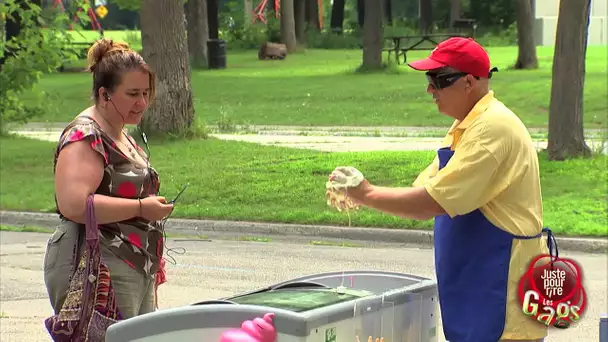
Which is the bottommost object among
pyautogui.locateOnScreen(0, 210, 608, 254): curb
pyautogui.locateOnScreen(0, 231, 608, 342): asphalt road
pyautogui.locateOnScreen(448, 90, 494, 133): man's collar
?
pyautogui.locateOnScreen(0, 210, 608, 254): curb

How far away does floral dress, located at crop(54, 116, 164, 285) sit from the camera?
4035 mm

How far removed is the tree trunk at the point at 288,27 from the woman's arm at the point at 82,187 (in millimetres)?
41627

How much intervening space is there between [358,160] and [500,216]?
12233 millimetres

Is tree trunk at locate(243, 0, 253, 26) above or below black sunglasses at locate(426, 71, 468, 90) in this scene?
below

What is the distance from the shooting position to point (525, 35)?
3472 cm

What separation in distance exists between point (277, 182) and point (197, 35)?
27291mm

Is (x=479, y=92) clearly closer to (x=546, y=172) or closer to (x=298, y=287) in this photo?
(x=298, y=287)

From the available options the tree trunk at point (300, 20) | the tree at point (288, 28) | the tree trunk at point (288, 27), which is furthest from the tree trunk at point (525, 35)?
the tree trunk at point (300, 20)

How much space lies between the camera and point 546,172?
14.5 m

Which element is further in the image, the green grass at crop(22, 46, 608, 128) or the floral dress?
the green grass at crop(22, 46, 608, 128)

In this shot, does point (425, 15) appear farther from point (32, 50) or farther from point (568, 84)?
point (568, 84)

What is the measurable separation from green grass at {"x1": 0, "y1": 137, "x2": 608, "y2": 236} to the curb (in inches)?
9.1

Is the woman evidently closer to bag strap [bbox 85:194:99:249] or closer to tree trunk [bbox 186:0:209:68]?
bag strap [bbox 85:194:99:249]

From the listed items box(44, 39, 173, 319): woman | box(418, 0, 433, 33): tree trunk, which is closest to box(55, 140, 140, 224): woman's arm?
box(44, 39, 173, 319): woman
